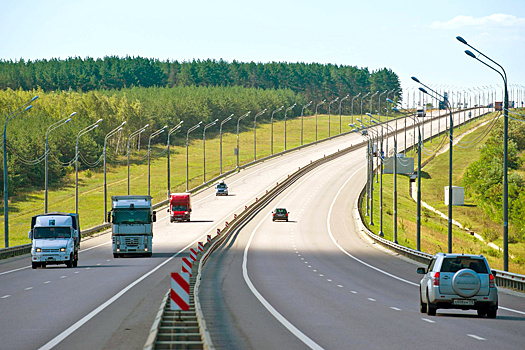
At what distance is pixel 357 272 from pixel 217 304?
17175 mm

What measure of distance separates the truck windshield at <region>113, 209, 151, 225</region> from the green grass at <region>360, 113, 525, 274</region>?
2201 cm

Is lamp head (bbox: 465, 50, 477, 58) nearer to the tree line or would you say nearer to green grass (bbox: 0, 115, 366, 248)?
green grass (bbox: 0, 115, 366, 248)

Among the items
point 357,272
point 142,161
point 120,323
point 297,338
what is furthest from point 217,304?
point 142,161

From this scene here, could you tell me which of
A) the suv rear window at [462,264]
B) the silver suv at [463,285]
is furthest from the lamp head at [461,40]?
the suv rear window at [462,264]

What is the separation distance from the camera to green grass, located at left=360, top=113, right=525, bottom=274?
75.4 metres

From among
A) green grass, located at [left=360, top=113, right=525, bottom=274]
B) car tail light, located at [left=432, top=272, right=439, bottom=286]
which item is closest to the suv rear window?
car tail light, located at [left=432, top=272, right=439, bottom=286]

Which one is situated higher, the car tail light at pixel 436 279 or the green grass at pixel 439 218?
the car tail light at pixel 436 279

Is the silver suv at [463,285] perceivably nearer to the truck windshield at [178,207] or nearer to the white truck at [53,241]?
the white truck at [53,241]

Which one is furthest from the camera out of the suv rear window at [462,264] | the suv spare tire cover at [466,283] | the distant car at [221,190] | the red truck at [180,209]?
the distant car at [221,190]

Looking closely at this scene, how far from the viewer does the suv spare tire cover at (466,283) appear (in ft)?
66.0

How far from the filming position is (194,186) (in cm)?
12288

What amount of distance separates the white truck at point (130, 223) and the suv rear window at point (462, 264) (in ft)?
94.7

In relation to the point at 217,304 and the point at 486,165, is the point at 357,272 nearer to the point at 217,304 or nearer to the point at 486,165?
the point at 217,304

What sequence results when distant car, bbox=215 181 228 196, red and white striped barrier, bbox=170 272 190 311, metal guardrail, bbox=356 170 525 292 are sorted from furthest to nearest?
distant car, bbox=215 181 228 196, metal guardrail, bbox=356 170 525 292, red and white striped barrier, bbox=170 272 190 311
